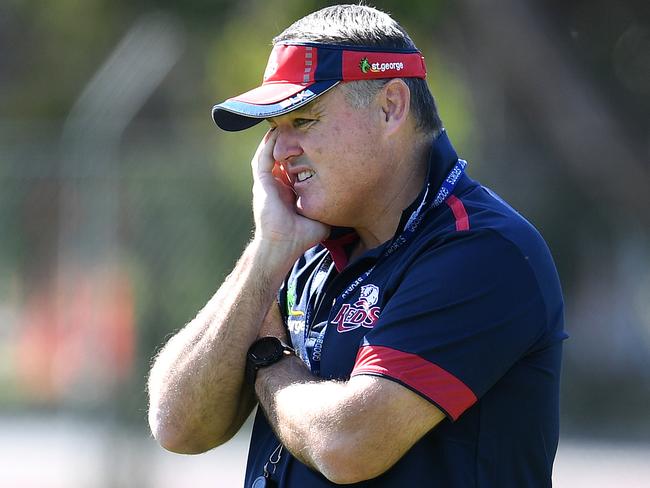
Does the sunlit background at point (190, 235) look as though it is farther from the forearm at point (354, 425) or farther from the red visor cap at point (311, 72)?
the forearm at point (354, 425)

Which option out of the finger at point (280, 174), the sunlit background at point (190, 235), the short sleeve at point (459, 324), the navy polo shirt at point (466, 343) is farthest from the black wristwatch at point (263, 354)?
the sunlit background at point (190, 235)

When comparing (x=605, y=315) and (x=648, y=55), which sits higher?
(x=648, y=55)

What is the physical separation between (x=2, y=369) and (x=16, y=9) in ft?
47.1

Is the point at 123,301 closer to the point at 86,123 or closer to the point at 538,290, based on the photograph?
the point at 86,123

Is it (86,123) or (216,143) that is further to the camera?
(216,143)

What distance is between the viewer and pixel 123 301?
748cm

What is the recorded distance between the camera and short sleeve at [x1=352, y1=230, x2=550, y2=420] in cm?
275

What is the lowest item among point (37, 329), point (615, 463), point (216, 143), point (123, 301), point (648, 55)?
point (615, 463)

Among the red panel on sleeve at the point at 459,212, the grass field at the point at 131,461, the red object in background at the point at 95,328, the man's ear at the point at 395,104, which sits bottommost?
the grass field at the point at 131,461

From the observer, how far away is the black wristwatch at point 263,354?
3.12 meters

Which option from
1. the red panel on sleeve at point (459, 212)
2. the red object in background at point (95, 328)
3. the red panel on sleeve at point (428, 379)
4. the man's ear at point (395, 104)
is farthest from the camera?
the red object in background at point (95, 328)

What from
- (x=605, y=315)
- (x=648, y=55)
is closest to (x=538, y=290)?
(x=605, y=315)

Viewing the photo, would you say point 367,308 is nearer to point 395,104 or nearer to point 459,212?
point 459,212

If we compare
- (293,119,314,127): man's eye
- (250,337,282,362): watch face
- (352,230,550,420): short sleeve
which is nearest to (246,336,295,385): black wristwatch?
(250,337,282,362): watch face
